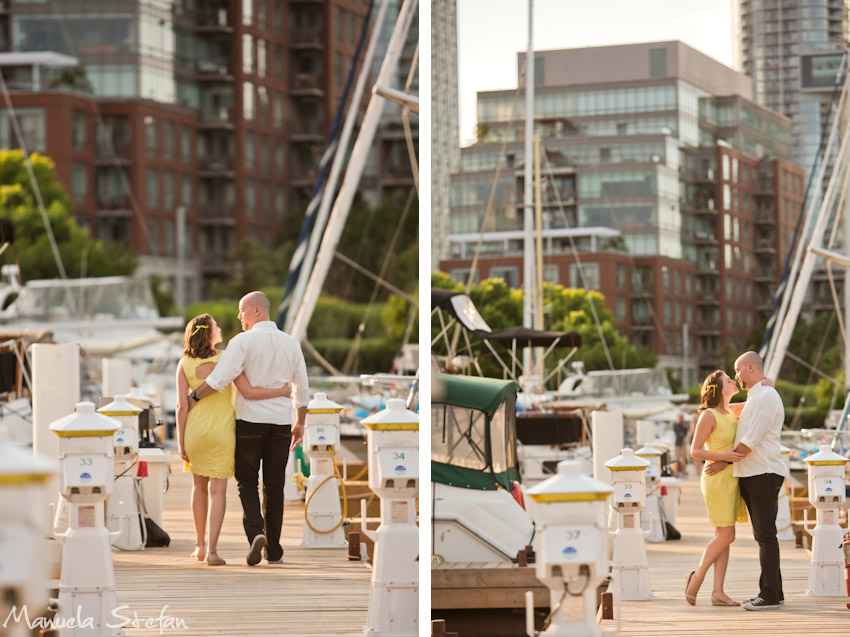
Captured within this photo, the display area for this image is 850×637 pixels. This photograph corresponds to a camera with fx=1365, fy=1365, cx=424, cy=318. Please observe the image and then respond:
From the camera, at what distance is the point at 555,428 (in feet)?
43.9

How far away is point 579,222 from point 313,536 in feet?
7.75

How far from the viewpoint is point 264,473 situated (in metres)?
6.07

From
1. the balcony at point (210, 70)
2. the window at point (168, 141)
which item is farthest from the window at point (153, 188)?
the balcony at point (210, 70)

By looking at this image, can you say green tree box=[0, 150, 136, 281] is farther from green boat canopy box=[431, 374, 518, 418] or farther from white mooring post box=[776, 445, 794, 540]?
green boat canopy box=[431, 374, 518, 418]

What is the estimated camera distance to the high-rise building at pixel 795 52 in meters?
5.87

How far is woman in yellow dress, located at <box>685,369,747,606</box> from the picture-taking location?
18.5 ft

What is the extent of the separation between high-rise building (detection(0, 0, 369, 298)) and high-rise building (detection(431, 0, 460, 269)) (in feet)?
144

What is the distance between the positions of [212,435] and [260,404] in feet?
0.85

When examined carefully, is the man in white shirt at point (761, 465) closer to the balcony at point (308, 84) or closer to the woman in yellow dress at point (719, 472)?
the woman in yellow dress at point (719, 472)

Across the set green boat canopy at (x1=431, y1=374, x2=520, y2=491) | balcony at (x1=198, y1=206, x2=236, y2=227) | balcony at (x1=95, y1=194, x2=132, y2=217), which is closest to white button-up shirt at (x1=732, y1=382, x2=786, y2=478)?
green boat canopy at (x1=431, y1=374, x2=520, y2=491)

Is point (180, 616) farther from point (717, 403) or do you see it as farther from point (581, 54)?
point (581, 54)

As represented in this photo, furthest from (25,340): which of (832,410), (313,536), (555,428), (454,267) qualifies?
(832,410)

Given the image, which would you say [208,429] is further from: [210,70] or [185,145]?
[210,70]

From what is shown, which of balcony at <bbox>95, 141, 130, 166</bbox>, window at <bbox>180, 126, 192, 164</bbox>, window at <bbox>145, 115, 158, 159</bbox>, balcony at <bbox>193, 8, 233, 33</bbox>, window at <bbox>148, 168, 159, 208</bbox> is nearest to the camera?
balcony at <bbox>95, 141, 130, 166</bbox>
